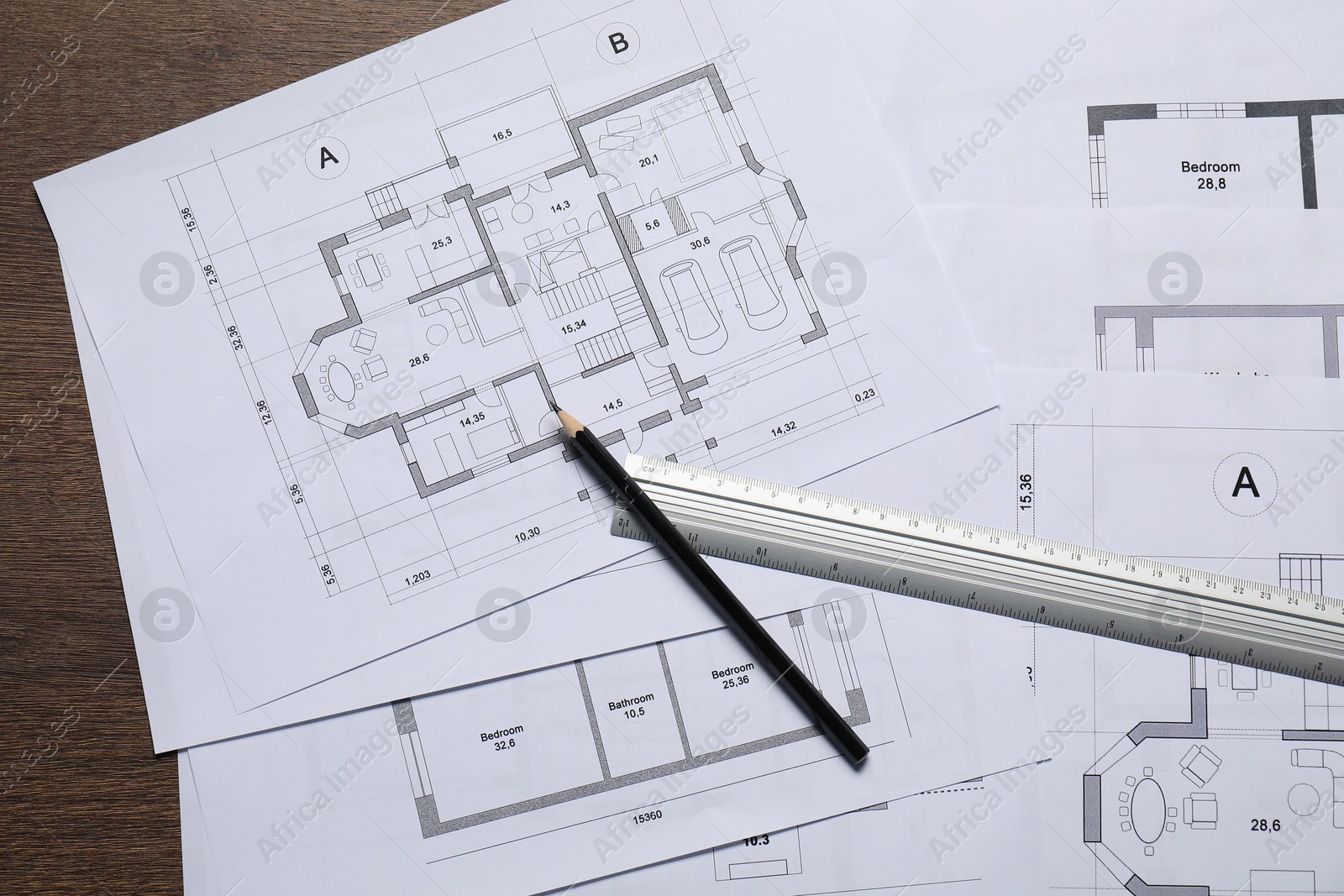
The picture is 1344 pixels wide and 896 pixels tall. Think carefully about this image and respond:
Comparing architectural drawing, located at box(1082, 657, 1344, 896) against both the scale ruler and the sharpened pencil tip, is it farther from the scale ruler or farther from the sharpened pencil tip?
the sharpened pencil tip

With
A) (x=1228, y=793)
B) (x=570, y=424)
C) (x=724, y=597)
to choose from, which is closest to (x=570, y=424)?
(x=570, y=424)

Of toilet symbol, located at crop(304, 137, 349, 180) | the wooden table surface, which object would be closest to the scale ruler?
toilet symbol, located at crop(304, 137, 349, 180)

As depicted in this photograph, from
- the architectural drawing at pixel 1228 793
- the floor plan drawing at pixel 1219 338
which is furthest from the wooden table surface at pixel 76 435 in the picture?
the architectural drawing at pixel 1228 793

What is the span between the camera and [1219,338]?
5.40 ft

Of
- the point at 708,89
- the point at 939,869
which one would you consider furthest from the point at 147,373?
the point at 939,869

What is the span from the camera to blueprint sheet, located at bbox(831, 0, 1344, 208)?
5.47ft

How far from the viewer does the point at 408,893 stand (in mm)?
1555

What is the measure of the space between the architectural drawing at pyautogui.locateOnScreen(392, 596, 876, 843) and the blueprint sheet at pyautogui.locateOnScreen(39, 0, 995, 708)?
0.61 ft

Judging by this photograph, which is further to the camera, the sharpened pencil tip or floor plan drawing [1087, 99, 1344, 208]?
floor plan drawing [1087, 99, 1344, 208]

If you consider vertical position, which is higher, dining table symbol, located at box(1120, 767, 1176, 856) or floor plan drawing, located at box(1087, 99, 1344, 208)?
floor plan drawing, located at box(1087, 99, 1344, 208)

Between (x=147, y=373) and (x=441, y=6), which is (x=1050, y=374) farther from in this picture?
(x=147, y=373)

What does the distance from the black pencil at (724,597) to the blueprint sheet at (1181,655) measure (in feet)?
1.14

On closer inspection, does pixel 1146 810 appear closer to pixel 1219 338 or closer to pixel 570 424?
pixel 1219 338

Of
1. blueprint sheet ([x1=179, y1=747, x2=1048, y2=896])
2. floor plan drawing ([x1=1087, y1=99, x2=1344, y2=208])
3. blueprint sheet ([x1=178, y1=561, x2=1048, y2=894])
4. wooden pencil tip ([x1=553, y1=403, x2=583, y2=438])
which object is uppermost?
floor plan drawing ([x1=1087, y1=99, x2=1344, y2=208])
